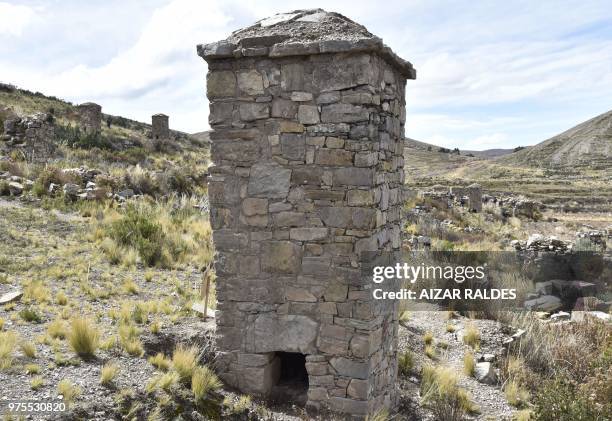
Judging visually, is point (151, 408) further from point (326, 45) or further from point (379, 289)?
point (326, 45)

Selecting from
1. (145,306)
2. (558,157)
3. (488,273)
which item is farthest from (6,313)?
(558,157)

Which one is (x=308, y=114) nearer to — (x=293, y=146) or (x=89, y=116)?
(x=293, y=146)

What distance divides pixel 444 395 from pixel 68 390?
4.15 m

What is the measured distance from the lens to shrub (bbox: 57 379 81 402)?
404 centimetres

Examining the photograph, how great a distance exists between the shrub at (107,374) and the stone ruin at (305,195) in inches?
41.9

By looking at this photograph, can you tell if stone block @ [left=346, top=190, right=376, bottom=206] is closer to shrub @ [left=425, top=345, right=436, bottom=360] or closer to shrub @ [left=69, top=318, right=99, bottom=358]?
shrub @ [left=69, top=318, right=99, bottom=358]

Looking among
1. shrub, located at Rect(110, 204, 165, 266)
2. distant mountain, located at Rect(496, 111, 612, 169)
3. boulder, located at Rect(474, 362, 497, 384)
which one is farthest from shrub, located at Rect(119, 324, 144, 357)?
distant mountain, located at Rect(496, 111, 612, 169)

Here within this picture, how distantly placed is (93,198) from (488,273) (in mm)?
10034

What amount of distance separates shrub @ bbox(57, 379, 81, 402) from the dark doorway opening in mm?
1913

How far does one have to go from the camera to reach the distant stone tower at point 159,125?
29.5m

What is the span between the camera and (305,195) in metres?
4.56

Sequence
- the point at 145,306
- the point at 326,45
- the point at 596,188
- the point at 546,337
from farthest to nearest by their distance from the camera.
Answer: the point at 596,188
the point at 546,337
the point at 145,306
the point at 326,45

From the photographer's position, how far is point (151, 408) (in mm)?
4301

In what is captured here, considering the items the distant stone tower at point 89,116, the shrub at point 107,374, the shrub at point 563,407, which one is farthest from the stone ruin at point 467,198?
the distant stone tower at point 89,116
